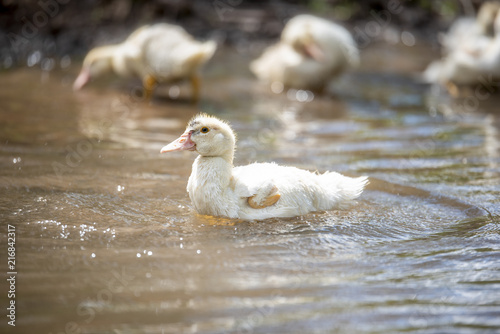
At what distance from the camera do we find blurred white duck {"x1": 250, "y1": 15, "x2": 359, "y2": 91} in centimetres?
967

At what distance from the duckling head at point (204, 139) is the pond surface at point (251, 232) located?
51cm

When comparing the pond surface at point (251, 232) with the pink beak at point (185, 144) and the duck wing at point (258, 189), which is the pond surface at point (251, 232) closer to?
the duck wing at point (258, 189)

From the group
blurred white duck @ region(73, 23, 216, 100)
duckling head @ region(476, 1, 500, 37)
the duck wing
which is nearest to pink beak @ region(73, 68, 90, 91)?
blurred white duck @ region(73, 23, 216, 100)

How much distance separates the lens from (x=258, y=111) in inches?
349

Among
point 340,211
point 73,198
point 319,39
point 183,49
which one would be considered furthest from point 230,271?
point 319,39

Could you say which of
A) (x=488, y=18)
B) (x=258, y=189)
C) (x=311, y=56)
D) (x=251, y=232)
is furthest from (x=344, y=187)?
(x=488, y=18)

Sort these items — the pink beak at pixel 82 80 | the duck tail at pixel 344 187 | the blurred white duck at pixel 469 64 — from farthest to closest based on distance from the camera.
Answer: the pink beak at pixel 82 80
the blurred white duck at pixel 469 64
the duck tail at pixel 344 187

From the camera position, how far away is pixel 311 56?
391 inches

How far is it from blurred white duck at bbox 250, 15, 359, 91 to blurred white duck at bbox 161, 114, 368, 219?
4.86 metres

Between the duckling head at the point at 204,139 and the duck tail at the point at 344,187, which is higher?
the duckling head at the point at 204,139

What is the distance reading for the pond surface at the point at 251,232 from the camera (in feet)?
11.4

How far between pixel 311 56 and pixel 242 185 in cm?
545

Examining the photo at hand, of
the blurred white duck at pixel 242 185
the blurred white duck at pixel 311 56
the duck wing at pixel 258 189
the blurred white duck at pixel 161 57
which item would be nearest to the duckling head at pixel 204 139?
the blurred white duck at pixel 242 185

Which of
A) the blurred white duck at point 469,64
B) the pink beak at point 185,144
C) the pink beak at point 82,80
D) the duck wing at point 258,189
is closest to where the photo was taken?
the duck wing at point 258,189
